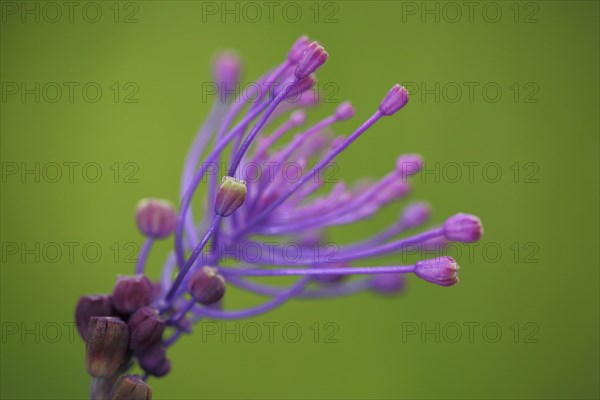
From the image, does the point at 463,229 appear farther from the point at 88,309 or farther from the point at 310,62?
the point at 88,309

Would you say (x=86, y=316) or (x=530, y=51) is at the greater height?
(x=530, y=51)

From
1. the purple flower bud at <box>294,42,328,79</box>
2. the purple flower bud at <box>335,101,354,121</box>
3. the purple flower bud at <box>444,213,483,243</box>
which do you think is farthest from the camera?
the purple flower bud at <box>335,101,354,121</box>

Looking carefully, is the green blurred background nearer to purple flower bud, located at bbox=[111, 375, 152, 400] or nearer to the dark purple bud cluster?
the dark purple bud cluster

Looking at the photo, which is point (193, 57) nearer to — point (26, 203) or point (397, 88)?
point (26, 203)

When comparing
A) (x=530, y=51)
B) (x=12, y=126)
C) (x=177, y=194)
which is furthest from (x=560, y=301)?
(x=12, y=126)

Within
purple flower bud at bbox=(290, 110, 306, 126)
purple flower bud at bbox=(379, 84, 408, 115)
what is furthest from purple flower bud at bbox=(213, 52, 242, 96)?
purple flower bud at bbox=(379, 84, 408, 115)

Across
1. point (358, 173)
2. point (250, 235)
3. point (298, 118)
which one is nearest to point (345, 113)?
point (298, 118)

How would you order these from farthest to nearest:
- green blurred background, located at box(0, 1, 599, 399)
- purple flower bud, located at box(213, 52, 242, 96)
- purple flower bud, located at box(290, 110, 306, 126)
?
green blurred background, located at box(0, 1, 599, 399) → purple flower bud, located at box(213, 52, 242, 96) → purple flower bud, located at box(290, 110, 306, 126)

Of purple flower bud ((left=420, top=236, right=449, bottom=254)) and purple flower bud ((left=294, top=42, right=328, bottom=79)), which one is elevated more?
purple flower bud ((left=294, top=42, right=328, bottom=79))
